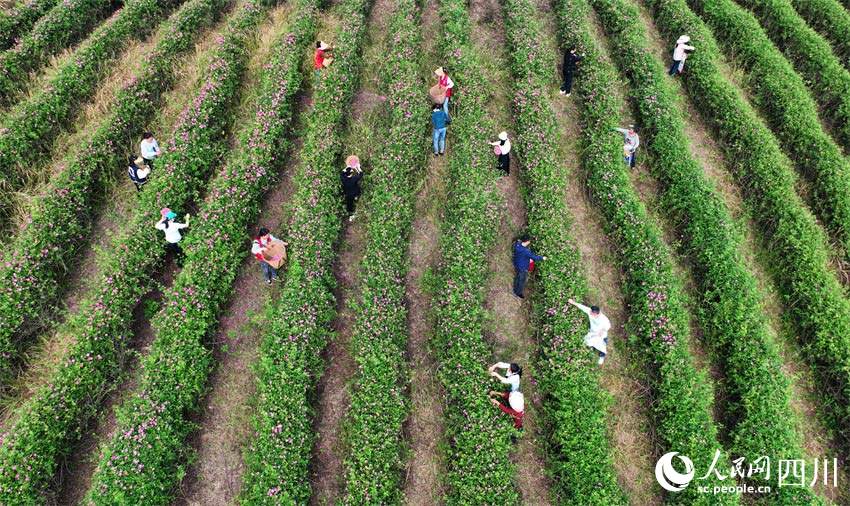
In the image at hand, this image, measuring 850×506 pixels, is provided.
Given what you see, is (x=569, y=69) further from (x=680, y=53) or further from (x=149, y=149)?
(x=149, y=149)

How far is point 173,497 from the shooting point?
32.1ft

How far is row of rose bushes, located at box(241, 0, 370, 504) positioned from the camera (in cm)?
959

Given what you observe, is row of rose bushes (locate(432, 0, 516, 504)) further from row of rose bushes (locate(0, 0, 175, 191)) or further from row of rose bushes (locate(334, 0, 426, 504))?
row of rose bushes (locate(0, 0, 175, 191))

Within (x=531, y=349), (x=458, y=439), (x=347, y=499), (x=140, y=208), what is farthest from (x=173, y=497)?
(x=531, y=349)

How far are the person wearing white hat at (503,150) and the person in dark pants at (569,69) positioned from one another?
4.10m

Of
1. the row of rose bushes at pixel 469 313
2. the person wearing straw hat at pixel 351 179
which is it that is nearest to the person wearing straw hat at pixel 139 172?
the person wearing straw hat at pixel 351 179

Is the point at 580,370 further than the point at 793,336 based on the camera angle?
No

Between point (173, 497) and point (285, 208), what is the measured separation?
7.11 metres

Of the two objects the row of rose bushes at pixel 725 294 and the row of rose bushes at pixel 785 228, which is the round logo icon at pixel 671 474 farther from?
the row of rose bushes at pixel 785 228

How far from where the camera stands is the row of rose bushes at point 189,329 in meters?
9.34

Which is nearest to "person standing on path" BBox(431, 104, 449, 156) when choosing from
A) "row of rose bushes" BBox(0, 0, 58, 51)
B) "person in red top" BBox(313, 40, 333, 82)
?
"person in red top" BBox(313, 40, 333, 82)

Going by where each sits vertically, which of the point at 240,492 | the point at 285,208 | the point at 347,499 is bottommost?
the point at 240,492

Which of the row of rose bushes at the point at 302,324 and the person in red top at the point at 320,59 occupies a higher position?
the person in red top at the point at 320,59

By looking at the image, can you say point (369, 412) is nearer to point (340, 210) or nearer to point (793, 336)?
point (340, 210)
